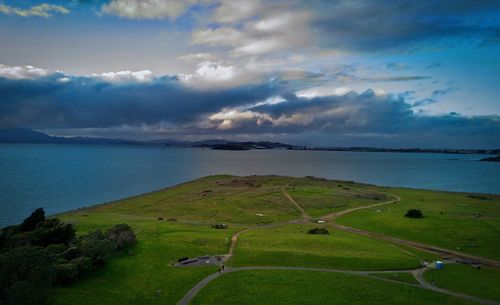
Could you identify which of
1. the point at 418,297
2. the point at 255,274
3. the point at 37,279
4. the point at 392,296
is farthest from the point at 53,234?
the point at 418,297

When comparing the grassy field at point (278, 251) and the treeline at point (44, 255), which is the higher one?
the treeline at point (44, 255)

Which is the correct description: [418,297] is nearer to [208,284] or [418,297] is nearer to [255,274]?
[255,274]

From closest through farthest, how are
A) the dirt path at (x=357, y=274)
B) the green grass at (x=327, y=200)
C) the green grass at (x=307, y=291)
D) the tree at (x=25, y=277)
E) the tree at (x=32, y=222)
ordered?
1. the tree at (x=25, y=277)
2. the green grass at (x=307, y=291)
3. the dirt path at (x=357, y=274)
4. the tree at (x=32, y=222)
5. the green grass at (x=327, y=200)

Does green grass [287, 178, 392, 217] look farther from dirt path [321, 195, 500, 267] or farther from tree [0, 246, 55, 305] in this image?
tree [0, 246, 55, 305]

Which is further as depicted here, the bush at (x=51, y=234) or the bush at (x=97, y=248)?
the bush at (x=51, y=234)

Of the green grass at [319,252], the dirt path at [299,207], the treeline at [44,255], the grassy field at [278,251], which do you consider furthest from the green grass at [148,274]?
the dirt path at [299,207]

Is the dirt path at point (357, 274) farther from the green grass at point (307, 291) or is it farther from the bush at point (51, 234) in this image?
the bush at point (51, 234)
